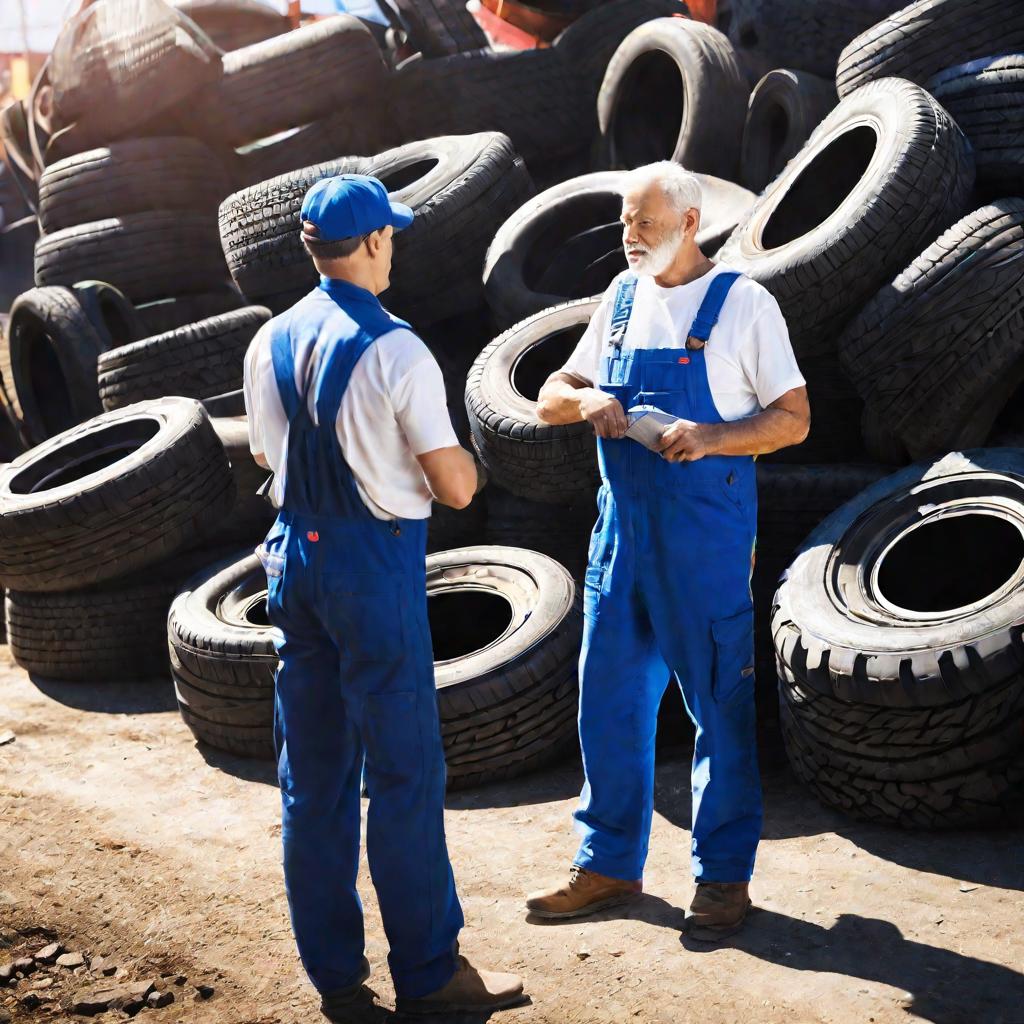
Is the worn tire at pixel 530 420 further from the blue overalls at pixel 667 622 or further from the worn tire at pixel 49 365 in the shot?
the worn tire at pixel 49 365

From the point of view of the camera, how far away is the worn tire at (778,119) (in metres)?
6.31

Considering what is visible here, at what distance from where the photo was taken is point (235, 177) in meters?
8.45

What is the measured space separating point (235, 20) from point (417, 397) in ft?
30.5

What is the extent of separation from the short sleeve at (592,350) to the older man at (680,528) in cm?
2

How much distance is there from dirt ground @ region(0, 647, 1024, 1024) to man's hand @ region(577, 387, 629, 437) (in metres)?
1.22

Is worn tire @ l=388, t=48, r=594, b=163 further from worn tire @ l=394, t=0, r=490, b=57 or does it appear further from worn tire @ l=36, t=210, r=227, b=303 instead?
worn tire @ l=36, t=210, r=227, b=303

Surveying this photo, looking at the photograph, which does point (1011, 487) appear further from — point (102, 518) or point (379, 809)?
point (102, 518)

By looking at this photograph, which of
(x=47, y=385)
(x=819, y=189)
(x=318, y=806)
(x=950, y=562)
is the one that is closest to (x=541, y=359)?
(x=819, y=189)

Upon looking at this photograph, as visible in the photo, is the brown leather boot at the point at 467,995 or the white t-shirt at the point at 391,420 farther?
the brown leather boot at the point at 467,995

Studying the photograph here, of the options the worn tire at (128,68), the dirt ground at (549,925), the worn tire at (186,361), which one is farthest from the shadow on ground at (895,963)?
the worn tire at (128,68)

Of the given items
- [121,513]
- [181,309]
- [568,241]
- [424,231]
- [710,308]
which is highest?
[710,308]

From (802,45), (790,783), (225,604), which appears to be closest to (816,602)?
(790,783)

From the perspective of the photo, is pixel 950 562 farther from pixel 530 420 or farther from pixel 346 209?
pixel 346 209

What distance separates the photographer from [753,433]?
2871mm
